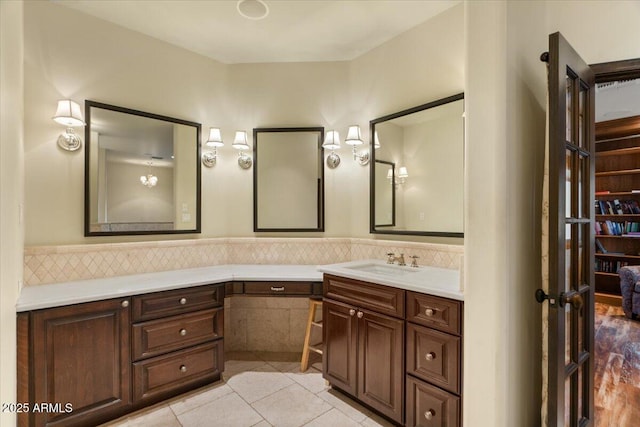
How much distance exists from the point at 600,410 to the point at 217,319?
285 centimetres

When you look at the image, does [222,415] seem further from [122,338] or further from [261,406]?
[122,338]

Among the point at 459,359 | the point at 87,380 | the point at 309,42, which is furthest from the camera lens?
the point at 309,42

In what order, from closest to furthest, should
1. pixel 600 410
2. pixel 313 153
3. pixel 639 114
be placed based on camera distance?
pixel 600 410
pixel 313 153
pixel 639 114

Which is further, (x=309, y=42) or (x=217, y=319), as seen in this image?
(x=309, y=42)

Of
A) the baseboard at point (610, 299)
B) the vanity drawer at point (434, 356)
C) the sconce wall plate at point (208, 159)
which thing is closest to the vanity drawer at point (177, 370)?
the vanity drawer at point (434, 356)

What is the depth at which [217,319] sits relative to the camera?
8.42ft

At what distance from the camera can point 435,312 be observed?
180 cm

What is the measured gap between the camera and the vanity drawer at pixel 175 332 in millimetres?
2197

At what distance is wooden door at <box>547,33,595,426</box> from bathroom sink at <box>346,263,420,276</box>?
3.32ft

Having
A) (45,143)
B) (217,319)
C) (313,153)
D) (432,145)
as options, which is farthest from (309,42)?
(217,319)

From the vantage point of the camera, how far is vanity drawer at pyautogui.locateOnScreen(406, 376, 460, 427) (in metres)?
1.71

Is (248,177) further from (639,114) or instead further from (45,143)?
(639,114)

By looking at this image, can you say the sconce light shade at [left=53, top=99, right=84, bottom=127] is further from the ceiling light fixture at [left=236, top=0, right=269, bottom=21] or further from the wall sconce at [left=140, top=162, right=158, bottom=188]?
the ceiling light fixture at [left=236, top=0, right=269, bottom=21]

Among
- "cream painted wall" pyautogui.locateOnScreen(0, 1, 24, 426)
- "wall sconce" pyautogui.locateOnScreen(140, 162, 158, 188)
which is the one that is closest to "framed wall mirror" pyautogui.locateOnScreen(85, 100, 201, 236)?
"wall sconce" pyautogui.locateOnScreen(140, 162, 158, 188)
